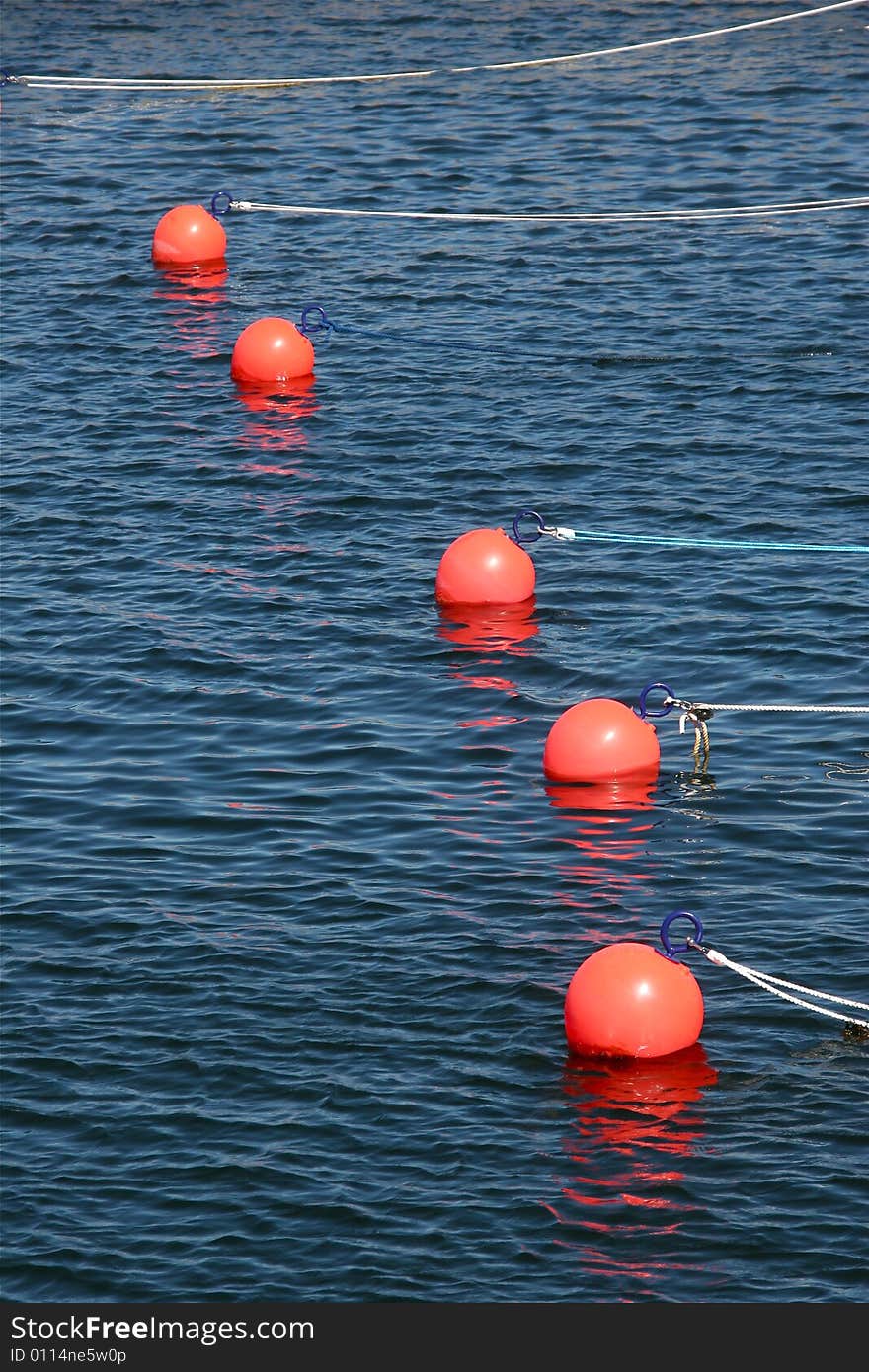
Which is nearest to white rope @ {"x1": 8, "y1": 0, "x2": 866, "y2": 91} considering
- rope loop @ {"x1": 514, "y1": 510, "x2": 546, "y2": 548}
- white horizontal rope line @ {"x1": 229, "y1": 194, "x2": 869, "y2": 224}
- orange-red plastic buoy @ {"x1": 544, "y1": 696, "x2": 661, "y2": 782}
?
white horizontal rope line @ {"x1": 229, "y1": 194, "x2": 869, "y2": 224}

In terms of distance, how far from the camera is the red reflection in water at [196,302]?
28.3 metres

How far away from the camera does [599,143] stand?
34.7 metres

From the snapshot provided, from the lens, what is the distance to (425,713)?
18578 mm

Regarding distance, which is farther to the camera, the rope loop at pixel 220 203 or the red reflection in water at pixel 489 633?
the rope loop at pixel 220 203

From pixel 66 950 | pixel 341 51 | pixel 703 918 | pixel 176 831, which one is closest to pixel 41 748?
pixel 176 831

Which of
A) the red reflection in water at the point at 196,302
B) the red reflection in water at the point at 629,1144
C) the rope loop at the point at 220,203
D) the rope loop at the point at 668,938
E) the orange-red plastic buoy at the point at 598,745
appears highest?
the rope loop at the point at 220,203

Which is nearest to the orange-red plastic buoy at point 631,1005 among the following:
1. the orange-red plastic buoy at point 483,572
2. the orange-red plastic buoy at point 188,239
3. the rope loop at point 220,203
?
the orange-red plastic buoy at point 483,572

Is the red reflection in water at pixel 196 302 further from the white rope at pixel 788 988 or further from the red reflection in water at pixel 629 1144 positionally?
the red reflection in water at pixel 629 1144

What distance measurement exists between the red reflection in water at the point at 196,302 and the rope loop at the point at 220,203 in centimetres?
97

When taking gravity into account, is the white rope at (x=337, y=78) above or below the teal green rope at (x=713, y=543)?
above

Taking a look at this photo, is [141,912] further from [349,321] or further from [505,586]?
[349,321]

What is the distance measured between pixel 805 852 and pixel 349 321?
45.8ft

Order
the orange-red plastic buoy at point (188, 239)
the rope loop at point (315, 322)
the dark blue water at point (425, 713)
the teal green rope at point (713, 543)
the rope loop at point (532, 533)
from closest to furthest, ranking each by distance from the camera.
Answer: the dark blue water at point (425, 713)
the rope loop at point (532, 533)
the teal green rope at point (713, 543)
the rope loop at point (315, 322)
the orange-red plastic buoy at point (188, 239)

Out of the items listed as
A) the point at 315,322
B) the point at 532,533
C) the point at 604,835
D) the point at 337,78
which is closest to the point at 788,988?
the point at 604,835
